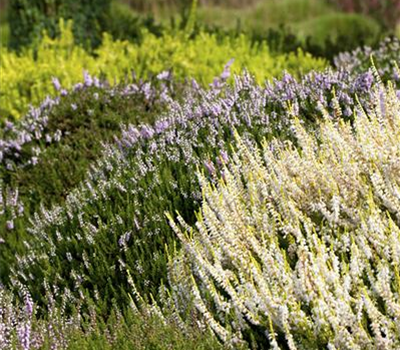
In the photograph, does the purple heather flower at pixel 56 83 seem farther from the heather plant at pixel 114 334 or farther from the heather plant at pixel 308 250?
the heather plant at pixel 114 334

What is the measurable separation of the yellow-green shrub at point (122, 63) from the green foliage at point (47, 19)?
30 centimetres

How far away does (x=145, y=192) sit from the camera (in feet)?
15.0

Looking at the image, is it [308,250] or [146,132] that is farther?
[146,132]

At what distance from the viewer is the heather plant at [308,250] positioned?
3053mm

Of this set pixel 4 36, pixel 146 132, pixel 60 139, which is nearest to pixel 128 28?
pixel 4 36

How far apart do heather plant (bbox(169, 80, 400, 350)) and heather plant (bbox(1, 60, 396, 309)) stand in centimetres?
30

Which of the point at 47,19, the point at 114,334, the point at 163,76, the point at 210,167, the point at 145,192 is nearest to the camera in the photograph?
the point at 114,334

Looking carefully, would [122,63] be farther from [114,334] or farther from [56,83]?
[114,334]

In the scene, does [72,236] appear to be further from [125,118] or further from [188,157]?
[125,118]

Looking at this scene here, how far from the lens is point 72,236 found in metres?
4.50

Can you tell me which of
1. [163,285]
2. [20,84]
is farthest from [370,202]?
[20,84]

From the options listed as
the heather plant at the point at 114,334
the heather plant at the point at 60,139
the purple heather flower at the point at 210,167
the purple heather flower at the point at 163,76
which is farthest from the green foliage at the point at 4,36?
the heather plant at the point at 114,334

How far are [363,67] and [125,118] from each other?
217 cm

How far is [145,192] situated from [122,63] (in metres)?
3.67
